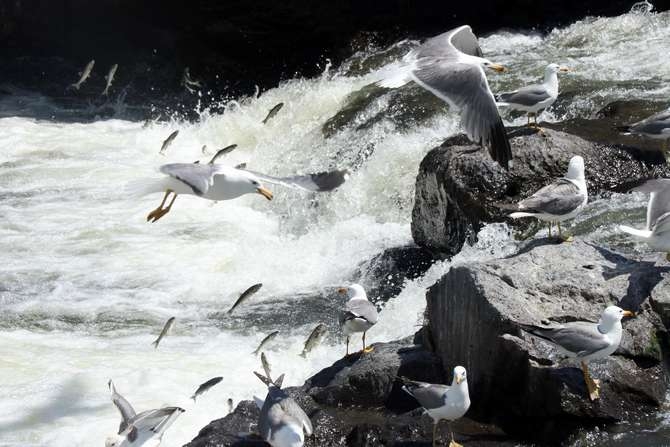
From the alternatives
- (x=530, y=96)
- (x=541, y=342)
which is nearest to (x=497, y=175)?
(x=530, y=96)

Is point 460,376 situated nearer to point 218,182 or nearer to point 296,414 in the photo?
point 296,414

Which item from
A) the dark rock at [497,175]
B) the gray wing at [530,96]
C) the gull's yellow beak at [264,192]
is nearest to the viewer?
the gull's yellow beak at [264,192]

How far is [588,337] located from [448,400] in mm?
775

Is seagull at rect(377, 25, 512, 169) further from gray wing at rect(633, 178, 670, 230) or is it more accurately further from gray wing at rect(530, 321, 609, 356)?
gray wing at rect(530, 321, 609, 356)

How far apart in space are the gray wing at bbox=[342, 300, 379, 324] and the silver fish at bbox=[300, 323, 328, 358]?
1.99ft

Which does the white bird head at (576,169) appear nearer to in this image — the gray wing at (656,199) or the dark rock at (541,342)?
the gray wing at (656,199)

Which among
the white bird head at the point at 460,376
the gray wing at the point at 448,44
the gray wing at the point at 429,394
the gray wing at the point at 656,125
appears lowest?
the gray wing at the point at 429,394

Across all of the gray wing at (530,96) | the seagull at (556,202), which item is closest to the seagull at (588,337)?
the seagull at (556,202)

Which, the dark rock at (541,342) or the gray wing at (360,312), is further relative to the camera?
the gray wing at (360,312)

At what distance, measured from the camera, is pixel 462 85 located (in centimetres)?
650

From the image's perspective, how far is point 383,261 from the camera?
27.7 ft

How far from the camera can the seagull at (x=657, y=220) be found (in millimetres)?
5527

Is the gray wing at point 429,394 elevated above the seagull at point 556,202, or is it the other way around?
the seagull at point 556,202

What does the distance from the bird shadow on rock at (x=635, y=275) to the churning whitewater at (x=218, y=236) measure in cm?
129
